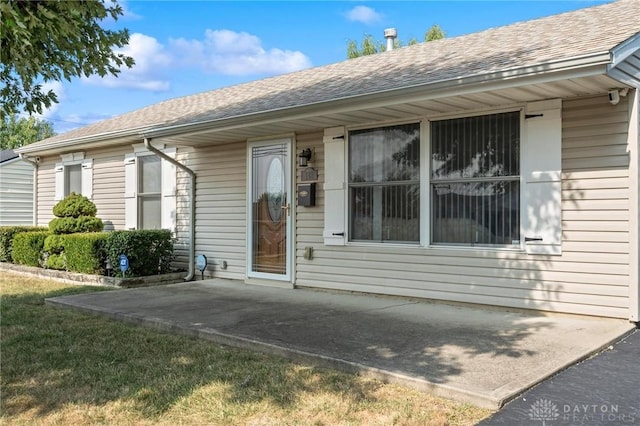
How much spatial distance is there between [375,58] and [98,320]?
5824 millimetres

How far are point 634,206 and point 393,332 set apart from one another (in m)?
2.49

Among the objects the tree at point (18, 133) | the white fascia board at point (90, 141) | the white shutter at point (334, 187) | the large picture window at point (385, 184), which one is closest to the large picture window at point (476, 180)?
the large picture window at point (385, 184)

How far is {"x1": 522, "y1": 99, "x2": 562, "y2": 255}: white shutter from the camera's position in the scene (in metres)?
5.12

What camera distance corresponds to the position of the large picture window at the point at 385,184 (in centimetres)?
623

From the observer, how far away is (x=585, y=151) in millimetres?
5016

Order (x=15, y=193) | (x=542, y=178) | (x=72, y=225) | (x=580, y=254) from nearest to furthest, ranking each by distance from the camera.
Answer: (x=580, y=254) → (x=542, y=178) → (x=72, y=225) → (x=15, y=193)

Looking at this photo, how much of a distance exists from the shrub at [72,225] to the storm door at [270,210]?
11.9 ft

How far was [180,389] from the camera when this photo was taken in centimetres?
336

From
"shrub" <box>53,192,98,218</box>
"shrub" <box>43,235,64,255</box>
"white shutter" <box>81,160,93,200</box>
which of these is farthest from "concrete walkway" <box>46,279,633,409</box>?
"white shutter" <box>81,160,93,200</box>

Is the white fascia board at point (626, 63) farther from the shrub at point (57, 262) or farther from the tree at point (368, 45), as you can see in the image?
the tree at point (368, 45)

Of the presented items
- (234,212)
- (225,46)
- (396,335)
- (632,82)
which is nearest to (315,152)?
(234,212)

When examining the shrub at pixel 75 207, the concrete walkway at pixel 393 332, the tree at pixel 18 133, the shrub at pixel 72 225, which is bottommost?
the concrete walkway at pixel 393 332

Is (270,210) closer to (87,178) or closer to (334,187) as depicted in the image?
(334,187)

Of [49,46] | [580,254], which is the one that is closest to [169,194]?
[49,46]
